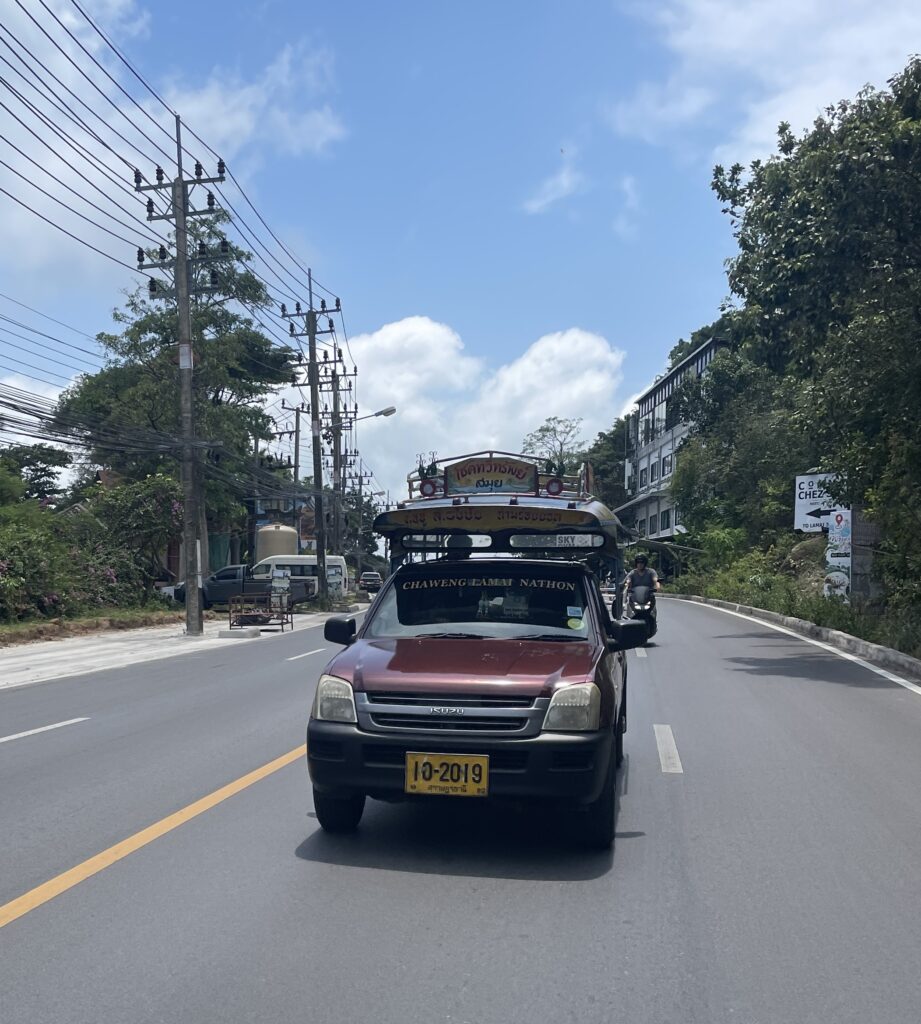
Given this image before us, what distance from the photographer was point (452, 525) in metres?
8.56

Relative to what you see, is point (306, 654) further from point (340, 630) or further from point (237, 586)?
point (237, 586)

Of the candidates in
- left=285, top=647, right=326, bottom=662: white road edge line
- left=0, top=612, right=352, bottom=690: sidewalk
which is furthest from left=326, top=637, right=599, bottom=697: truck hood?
left=285, top=647, right=326, bottom=662: white road edge line

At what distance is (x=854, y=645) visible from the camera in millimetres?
19938

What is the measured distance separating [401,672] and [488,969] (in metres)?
Result: 1.97

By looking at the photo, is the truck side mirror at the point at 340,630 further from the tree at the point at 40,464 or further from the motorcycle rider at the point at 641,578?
the tree at the point at 40,464

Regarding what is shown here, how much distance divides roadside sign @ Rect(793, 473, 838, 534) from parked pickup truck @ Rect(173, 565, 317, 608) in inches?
737

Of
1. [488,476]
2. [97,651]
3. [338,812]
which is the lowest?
[97,651]

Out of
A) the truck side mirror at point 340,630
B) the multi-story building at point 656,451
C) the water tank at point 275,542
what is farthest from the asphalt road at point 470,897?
the multi-story building at point 656,451

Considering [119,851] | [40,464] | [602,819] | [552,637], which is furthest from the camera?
[40,464]

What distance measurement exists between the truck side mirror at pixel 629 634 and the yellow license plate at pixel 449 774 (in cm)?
183

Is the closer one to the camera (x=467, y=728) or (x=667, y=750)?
(x=467, y=728)

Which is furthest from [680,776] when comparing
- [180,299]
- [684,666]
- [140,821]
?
[180,299]

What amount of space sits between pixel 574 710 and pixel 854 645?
15739 mm

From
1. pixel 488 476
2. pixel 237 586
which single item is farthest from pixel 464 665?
pixel 237 586
